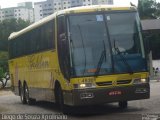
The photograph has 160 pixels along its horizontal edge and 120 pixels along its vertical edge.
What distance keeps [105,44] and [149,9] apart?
78.4 meters

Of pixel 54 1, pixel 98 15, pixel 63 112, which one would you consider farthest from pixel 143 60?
pixel 54 1

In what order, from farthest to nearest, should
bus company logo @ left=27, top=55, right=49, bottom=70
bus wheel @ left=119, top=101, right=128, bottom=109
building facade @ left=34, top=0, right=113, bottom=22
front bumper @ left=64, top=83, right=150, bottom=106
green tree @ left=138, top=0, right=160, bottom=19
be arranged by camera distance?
building facade @ left=34, top=0, right=113, bottom=22 → green tree @ left=138, top=0, right=160, bottom=19 → bus company logo @ left=27, top=55, right=49, bottom=70 → bus wheel @ left=119, top=101, right=128, bottom=109 → front bumper @ left=64, top=83, right=150, bottom=106

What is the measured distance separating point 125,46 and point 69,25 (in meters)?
1.81

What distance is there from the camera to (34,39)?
20531mm

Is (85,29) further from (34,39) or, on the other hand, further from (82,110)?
(34,39)

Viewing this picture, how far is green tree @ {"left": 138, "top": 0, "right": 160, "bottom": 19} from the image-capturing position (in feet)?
301

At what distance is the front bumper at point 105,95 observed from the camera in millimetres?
15234

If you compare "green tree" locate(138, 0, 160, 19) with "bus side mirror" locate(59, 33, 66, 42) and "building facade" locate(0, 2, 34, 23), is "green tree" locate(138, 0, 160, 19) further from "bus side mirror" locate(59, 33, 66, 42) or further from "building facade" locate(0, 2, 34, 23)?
"bus side mirror" locate(59, 33, 66, 42)

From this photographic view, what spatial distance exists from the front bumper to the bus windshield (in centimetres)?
51

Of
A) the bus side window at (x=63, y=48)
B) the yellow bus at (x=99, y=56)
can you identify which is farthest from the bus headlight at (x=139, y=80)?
the bus side window at (x=63, y=48)

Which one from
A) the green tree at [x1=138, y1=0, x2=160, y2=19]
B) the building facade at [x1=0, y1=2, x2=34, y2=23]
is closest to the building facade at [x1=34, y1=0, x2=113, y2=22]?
the green tree at [x1=138, y1=0, x2=160, y2=19]

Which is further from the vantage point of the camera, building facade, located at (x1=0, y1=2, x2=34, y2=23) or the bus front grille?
building facade, located at (x1=0, y1=2, x2=34, y2=23)

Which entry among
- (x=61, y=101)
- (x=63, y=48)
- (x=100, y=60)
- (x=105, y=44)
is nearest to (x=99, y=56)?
(x=100, y=60)

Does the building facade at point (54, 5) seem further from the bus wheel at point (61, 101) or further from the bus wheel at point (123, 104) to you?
the bus wheel at point (61, 101)
